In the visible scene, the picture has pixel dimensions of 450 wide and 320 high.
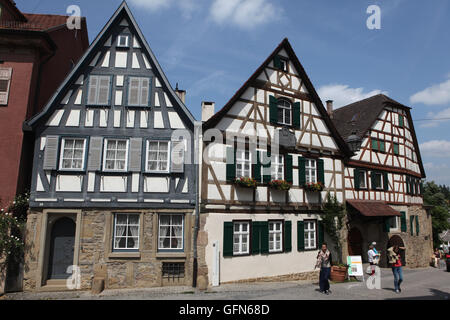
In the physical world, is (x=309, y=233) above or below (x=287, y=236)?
above

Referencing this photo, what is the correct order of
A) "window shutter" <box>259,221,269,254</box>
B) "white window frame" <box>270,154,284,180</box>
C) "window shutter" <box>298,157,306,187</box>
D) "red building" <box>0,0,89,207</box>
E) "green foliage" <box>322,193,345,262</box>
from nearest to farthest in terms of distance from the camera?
"red building" <box>0,0,89,207</box>, "window shutter" <box>259,221,269,254</box>, "white window frame" <box>270,154,284,180</box>, "window shutter" <box>298,157,306,187</box>, "green foliage" <box>322,193,345,262</box>

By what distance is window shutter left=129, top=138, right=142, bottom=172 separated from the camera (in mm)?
11297

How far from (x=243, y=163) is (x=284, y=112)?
3534mm

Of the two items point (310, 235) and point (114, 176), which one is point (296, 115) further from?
point (114, 176)

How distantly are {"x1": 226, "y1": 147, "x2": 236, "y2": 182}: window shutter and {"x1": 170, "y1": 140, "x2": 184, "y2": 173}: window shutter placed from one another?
72.3 inches

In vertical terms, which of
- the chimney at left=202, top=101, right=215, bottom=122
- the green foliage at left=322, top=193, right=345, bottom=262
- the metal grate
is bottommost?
the metal grate

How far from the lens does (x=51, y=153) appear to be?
11016 mm

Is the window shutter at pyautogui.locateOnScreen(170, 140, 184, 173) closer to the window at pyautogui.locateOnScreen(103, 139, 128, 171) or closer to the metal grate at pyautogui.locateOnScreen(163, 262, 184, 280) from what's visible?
the window at pyautogui.locateOnScreen(103, 139, 128, 171)

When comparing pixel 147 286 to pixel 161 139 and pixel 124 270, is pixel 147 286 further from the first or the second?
pixel 161 139

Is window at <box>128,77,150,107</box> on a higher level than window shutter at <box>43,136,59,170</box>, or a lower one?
higher

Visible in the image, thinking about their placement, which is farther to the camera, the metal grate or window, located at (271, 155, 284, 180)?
window, located at (271, 155, 284, 180)

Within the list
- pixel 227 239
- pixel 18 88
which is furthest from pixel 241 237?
pixel 18 88

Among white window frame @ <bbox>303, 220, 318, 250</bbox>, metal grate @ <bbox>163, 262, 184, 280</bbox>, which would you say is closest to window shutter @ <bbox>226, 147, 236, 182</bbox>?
metal grate @ <bbox>163, 262, 184, 280</bbox>

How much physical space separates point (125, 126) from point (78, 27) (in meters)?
7.74
